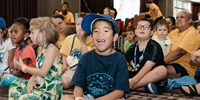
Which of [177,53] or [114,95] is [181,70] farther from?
[114,95]

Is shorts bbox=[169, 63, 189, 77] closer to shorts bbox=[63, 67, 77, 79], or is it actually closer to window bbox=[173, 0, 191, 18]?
shorts bbox=[63, 67, 77, 79]

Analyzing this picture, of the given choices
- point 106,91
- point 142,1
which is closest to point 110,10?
point 106,91

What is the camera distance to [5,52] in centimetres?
274

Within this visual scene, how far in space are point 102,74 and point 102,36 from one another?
0.79 ft

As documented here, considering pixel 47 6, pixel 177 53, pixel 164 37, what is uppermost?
pixel 47 6

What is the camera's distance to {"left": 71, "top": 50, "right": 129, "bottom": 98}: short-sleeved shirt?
4.62 ft

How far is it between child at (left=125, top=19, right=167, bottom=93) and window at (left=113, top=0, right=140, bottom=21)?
27.6 feet

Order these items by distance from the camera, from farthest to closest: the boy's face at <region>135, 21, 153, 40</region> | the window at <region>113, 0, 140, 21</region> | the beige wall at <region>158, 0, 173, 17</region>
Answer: the beige wall at <region>158, 0, 173, 17</region> → the window at <region>113, 0, 140, 21</region> → the boy's face at <region>135, 21, 153, 40</region>

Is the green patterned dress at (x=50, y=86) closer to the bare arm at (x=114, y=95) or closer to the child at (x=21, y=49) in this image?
the child at (x=21, y=49)

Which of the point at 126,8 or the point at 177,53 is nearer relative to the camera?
the point at 177,53

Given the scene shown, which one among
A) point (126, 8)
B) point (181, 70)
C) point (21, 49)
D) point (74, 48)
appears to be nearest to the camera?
point (21, 49)

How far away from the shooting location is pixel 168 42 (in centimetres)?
318

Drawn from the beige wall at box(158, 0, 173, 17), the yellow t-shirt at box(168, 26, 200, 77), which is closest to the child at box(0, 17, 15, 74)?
the yellow t-shirt at box(168, 26, 200, 77)

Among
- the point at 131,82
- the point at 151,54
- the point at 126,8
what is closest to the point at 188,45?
the point at 151,54
